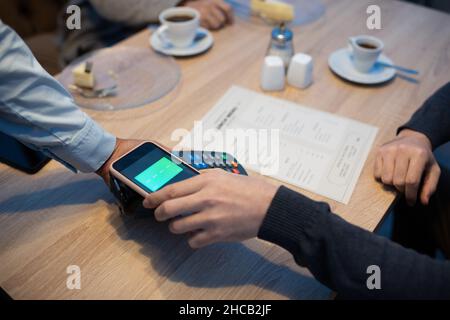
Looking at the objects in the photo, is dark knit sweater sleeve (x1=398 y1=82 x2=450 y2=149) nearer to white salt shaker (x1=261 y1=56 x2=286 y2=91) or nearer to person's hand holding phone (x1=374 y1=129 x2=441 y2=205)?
person's hand holding phone (x1=374 y1=129 x2=441 y2=205)

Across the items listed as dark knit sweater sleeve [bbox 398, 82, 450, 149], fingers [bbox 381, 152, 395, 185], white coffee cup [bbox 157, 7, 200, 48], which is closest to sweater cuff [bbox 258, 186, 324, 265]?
fingers [bbox 381, 152, 395, 185]

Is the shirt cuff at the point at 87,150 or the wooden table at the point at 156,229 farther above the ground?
the shirt cuff at the point at 87,150

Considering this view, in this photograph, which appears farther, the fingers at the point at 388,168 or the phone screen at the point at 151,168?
the fingers at the point at 388,168

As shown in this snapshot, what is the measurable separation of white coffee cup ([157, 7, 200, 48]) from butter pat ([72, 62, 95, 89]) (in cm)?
25

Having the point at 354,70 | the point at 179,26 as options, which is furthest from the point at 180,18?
the point at 354,70

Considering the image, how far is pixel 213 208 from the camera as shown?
0.57 meters

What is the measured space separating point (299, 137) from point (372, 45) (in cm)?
36

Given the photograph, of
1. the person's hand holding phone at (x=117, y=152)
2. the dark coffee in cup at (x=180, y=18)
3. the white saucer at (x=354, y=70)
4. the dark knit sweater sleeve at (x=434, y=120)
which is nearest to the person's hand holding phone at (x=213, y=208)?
the person's hand holding phone at (x=117, y=152)

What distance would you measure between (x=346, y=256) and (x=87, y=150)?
456 millimetres

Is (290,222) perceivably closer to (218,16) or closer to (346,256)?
(346,256)

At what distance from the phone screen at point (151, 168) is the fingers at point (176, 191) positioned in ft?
0.09

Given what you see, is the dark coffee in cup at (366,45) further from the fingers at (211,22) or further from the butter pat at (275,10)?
the fingers at (211,22)

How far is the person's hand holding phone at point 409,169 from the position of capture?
721 millimetres
